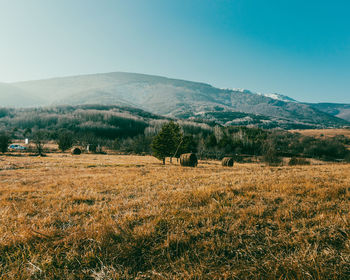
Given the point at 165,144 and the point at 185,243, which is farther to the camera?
the point at 165,144

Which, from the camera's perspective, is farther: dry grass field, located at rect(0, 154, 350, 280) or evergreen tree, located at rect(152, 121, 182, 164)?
evergreen tree, located at rect(152, 121, 182, 164)

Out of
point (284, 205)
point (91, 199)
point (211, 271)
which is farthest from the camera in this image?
point (91, 199)

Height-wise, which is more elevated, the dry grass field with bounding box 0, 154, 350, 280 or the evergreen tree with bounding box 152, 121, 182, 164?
the dry grass field with bounding box 0, 154, 350, 280

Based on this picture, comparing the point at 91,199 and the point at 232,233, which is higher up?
the point at 232,233

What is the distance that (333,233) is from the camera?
3.20 m

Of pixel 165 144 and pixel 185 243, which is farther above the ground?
pixel 185 243

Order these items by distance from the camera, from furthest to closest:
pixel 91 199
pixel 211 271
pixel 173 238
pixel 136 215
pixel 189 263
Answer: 1. pixel 91 199
2. pixel 136 215
3. pixel 173 238
4. pixel 189 263
5. pixel 211 271

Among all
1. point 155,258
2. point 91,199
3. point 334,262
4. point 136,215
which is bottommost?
point 91,199

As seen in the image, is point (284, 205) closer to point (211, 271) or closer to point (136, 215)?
point (211, 271)

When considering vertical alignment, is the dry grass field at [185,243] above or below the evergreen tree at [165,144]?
above

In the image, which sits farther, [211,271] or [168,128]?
[168,128]

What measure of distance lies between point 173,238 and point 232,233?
1.15m

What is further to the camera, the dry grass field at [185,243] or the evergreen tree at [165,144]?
the evergreen tree at [165,144]

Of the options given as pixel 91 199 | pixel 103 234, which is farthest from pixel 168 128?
pixel 103 234
